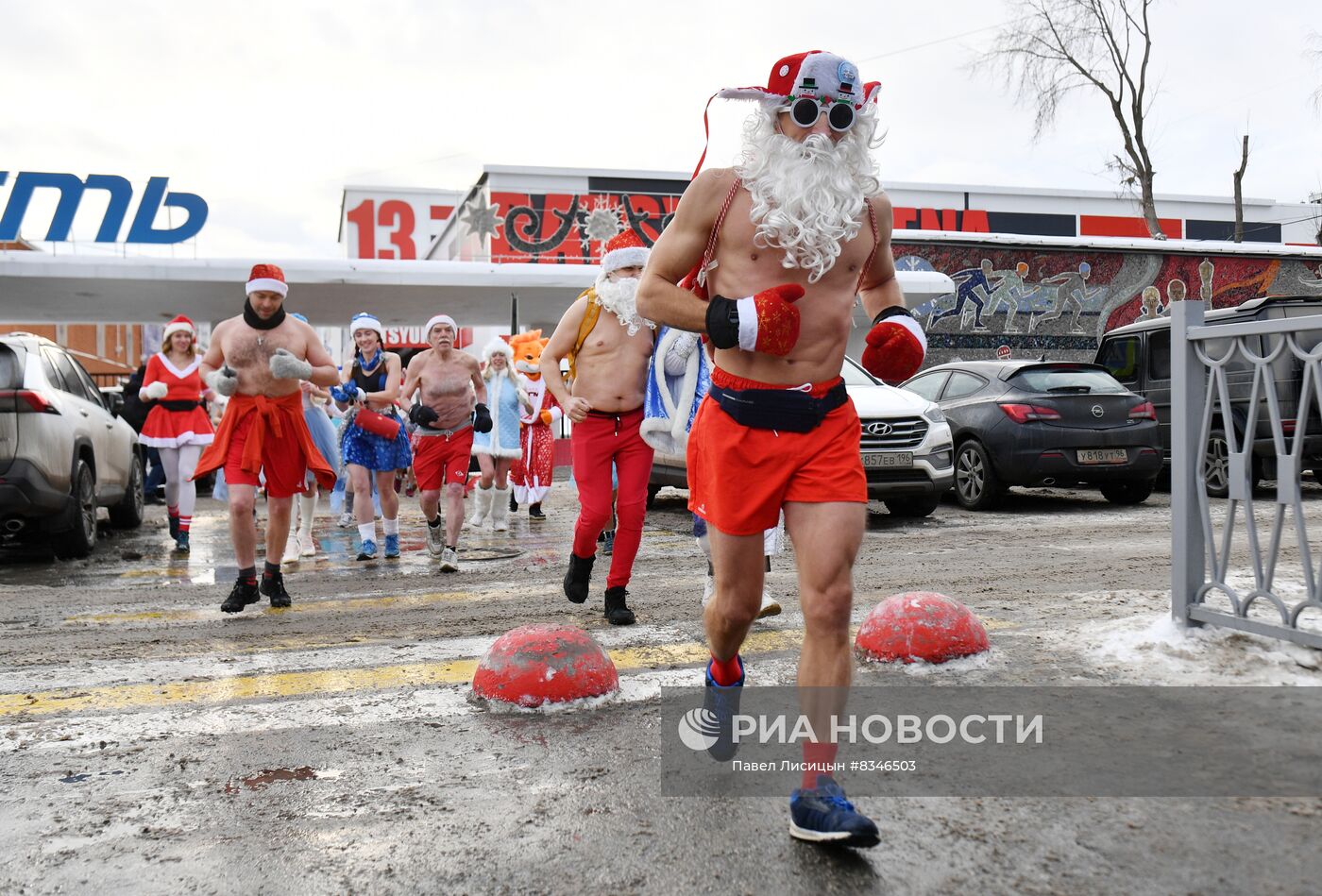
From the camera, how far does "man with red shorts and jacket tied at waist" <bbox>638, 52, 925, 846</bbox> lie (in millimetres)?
2957

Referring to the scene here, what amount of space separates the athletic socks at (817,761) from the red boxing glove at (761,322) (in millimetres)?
995

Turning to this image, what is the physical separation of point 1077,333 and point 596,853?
2335 centimetres

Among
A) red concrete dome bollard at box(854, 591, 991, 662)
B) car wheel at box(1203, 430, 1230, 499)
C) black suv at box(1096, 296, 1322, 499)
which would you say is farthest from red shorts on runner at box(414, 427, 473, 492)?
car wheel at box(1203, 430, 1230, 499)

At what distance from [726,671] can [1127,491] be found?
31.9ft

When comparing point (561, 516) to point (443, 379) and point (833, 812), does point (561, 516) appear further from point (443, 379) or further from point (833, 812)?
point (833, 812)

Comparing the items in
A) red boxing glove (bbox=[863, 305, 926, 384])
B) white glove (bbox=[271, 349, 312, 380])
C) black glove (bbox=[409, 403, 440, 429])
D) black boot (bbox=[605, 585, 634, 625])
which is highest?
white glove (bbox=[271, 349, 312, 380])

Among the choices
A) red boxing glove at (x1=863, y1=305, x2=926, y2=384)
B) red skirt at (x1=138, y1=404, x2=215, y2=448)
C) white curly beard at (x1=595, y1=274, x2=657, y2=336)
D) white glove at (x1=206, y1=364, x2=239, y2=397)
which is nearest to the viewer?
red boxing glove at (x1=863, y1=305, x2=926, y2=384)

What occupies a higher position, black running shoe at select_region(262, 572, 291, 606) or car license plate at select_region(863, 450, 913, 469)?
car license plate at select_region(863, 450, 913, 469)

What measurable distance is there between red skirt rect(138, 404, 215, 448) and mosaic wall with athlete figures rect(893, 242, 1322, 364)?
15.1 meters

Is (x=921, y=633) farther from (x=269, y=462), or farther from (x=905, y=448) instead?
(x=905, y=448)

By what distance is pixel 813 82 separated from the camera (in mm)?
3098

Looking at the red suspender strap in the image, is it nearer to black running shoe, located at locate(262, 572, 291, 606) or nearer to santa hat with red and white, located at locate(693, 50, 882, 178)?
santa hat with red and white, located at locate(693, 50, 882, 178)

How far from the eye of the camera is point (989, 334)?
23.0 metres

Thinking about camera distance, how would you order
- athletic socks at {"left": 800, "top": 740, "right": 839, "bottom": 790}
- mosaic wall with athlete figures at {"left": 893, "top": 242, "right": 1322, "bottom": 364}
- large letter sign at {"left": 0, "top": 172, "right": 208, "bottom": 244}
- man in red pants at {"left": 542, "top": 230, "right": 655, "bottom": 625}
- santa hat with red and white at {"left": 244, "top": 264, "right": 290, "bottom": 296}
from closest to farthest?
athletic socks at {"left": 800, "top": 740, "right": 839, "bottom": 790} < man in red pants at {"left": 542, "top": 230, "right": 655, "bottom": 625} < santa hat with red and white at {"left": 244, "top": 264, "right": 290, "bottom": 296} < mosaic wall with athlete figures at {"left": 893, "top": 242, "right": 1322, "bottom": 364} < large letter sign at {"left": 0, "top": 172, "right": 208, "bottom": 244}
